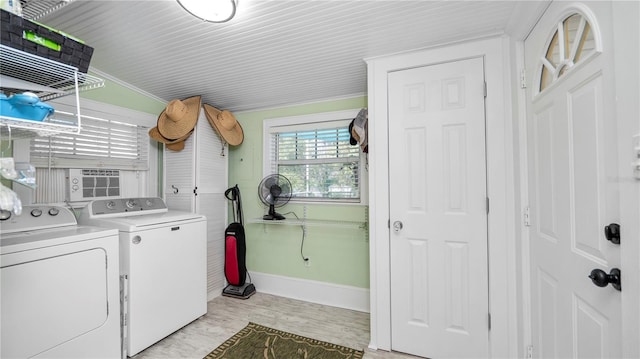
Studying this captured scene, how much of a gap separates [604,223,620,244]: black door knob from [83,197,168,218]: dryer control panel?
2964 mm

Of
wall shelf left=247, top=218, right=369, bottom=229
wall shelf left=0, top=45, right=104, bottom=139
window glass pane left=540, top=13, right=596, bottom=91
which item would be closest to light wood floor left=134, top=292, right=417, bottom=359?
wall shelf left=247, top=218, right=369, bottom=229

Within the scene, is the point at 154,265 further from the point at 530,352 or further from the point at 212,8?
the point at 530,352

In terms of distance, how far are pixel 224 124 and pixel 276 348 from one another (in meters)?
2.27

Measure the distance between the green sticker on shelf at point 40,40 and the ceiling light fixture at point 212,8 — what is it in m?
0.66

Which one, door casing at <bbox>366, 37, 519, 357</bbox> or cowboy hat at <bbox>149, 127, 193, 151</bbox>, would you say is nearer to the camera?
door casing at <bbox>366, 37, 519, 357</bbox>

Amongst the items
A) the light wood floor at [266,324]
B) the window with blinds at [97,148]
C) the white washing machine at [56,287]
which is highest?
the window with blinds at [97,148]

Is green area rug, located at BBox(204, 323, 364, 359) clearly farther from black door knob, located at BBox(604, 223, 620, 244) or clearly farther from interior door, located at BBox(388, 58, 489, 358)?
black door knob, located at BBox(604, 223, 620, 244)

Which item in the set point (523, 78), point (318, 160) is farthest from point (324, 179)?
point (523, 78)

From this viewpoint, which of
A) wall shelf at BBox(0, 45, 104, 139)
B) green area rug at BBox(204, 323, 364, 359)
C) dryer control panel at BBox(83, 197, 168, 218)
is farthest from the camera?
dryer control panel at BBox(83, 197, 168, 218)

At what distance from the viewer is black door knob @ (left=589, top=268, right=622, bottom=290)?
31.3 inches

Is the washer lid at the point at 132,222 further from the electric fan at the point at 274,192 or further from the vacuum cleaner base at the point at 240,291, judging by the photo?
the vacuum cleaner base at the point at 240,291

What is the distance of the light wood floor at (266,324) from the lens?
194cm

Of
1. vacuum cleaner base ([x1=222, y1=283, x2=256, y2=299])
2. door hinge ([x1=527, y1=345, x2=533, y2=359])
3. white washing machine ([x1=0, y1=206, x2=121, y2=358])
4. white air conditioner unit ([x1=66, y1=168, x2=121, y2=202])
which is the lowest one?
vacuum cleaner base ([x1=222, y1=283, x2=256, y2=299])

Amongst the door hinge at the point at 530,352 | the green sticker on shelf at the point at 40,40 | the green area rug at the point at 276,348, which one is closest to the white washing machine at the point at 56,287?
the green area rug at the point at 276,348
